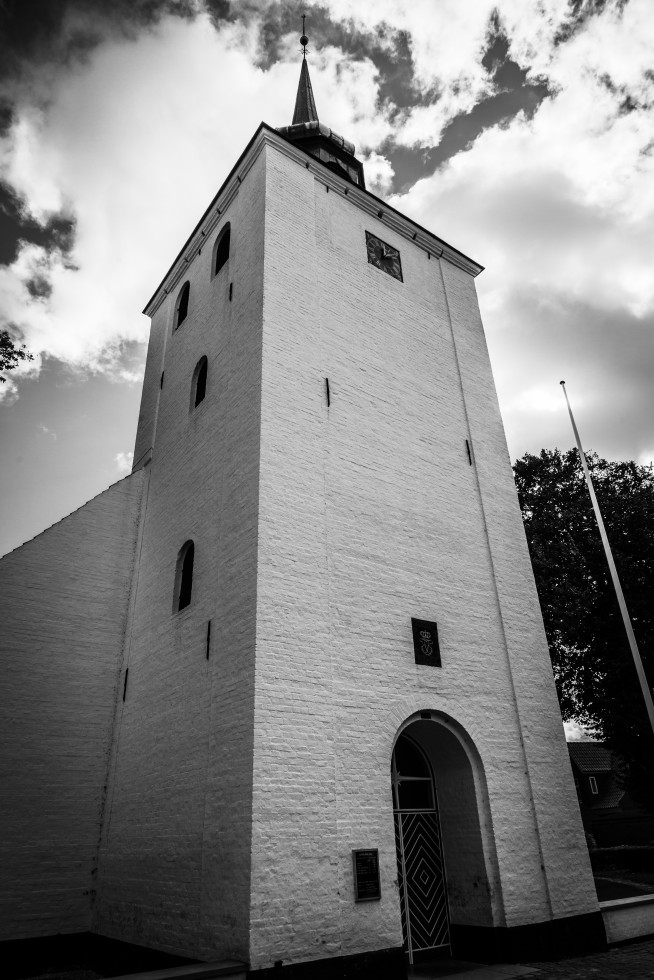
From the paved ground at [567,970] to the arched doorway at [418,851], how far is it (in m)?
0.43

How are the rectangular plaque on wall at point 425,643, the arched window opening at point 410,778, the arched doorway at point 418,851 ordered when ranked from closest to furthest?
the arched doorway at point 418,851, the rectangular plaque on wall at point 425,643, the arched window opening at point 410,778

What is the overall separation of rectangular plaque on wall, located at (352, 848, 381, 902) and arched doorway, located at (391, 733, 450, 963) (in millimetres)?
1583

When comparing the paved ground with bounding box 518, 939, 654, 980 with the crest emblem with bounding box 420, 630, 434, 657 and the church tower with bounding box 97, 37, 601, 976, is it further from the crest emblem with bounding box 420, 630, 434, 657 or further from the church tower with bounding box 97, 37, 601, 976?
the crest emblem with bounding box 420, 630, 434, 657

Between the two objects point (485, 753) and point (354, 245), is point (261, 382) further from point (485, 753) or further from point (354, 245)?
point (485, 753)

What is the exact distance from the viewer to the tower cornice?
12508 millimetres

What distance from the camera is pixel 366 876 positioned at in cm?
726

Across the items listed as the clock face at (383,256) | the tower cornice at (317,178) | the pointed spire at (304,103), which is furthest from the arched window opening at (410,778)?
the pointed spire at (304,103)

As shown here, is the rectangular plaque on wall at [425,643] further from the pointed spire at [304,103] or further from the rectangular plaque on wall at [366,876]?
the pointed spire at [304,103]

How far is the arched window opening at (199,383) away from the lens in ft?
40.0

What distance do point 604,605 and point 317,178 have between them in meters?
12.9

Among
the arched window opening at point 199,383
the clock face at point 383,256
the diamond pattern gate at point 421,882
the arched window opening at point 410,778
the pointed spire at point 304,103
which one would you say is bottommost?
the diamond pattern gate at point 421,882

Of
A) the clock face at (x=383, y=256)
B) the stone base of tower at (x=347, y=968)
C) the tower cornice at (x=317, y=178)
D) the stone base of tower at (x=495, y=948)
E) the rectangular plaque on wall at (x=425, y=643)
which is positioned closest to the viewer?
the stone base of tower at (x=347, y=968)

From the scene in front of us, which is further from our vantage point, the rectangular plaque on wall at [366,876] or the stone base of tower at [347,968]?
the rectangular plaque on wall at [366,876]

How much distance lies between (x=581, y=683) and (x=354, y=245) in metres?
13.2
